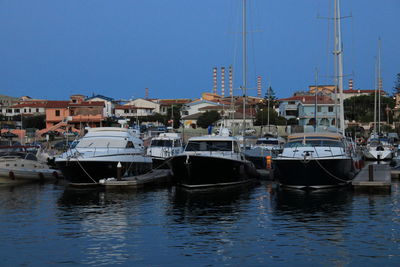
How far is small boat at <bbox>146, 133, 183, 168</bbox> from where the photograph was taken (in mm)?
40062

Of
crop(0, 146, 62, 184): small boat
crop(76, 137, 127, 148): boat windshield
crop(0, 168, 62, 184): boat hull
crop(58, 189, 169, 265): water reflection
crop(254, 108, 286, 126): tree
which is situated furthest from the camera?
crop(254, 108, 286, 126): tree

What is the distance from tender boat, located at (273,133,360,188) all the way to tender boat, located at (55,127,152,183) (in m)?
8.00

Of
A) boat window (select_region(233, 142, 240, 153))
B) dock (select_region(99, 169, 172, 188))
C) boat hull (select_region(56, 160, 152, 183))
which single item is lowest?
dock (select_region(99, 169, 172, 188))

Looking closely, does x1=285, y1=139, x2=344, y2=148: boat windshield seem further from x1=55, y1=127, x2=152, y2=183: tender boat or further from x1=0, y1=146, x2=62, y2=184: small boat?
x1=0, y1=146, x2=62, y2=184: small boat

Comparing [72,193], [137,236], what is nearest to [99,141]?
[72,193]

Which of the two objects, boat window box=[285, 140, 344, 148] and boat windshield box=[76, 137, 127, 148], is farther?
boat windshield box=[76, 137, 127, 148]

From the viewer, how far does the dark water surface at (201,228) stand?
53.5 feet

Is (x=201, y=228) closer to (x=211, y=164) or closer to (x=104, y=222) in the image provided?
(x=104, y=222)

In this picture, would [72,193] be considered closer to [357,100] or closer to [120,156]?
[120,156]

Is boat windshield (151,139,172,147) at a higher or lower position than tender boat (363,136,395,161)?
higher

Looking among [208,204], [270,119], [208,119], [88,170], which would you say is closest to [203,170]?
[208,204]

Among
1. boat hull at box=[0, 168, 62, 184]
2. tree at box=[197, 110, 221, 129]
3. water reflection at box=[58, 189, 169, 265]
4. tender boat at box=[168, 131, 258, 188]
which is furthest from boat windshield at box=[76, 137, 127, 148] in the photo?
tree at box=[197, 110, 221, 129]

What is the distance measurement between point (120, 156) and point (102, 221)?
34.9 feet

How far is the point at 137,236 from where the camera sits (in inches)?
752
